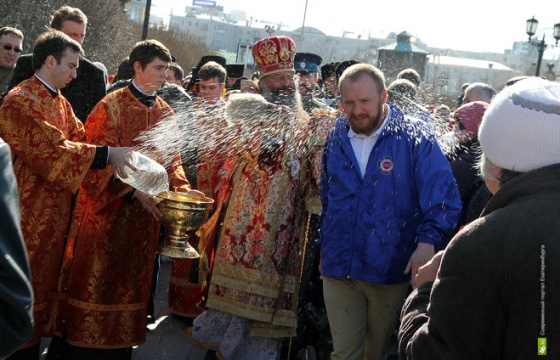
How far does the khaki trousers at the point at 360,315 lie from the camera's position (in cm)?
445

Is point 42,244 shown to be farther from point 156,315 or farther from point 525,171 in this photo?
point 525,171

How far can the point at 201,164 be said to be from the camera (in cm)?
614

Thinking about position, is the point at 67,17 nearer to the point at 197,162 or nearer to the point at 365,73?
the point at 197,162

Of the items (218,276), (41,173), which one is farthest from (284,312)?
(41,173)

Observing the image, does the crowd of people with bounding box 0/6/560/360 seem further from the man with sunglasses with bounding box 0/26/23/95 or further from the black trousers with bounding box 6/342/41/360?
the man with sunglasses with bounding box 0/26/23/95

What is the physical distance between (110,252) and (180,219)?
2.11 ft

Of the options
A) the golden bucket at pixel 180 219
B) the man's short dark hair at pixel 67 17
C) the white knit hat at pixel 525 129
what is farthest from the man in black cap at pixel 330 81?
the white knit hat at pixel 525 129

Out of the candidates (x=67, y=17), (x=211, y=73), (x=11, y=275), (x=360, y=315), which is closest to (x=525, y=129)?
(x=11, y=275)

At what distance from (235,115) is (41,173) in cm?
129

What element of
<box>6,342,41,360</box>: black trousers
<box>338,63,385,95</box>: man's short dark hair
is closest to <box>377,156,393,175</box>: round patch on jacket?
<box>338,63,385,95</box>: man's short dark hair

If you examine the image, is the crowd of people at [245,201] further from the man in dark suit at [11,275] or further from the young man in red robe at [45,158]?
the man in dark suit at [11,275]

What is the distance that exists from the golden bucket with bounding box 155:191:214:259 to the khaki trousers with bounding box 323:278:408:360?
0.95 metres

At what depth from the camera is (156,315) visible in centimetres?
704

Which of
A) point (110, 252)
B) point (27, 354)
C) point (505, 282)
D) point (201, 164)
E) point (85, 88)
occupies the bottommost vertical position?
point (27, 354)
